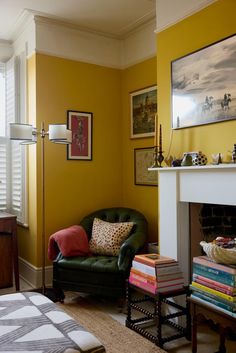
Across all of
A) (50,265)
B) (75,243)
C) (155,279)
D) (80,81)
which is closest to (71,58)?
(80,81)

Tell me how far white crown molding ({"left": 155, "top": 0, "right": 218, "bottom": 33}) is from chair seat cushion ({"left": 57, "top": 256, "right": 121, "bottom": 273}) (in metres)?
2.07

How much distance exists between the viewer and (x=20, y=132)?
10.2ft

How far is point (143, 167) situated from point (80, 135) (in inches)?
32.0

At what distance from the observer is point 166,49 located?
2.95 meters

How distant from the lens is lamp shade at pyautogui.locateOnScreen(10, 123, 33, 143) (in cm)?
310

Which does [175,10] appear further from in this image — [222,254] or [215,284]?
[215,284]

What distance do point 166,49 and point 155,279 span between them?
1.85 meters

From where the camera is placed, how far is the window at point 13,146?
4070 mm

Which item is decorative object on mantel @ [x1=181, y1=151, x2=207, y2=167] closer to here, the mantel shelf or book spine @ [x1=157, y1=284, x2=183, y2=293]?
the mantel shelf

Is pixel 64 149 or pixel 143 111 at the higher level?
pixel 143 111

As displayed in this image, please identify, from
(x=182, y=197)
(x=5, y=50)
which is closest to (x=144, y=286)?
(x=182, y=197)

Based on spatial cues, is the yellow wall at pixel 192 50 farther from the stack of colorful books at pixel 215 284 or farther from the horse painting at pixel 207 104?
the stack of colorful books at pixel 215 284

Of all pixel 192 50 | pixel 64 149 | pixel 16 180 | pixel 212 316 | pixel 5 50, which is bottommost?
pixel 212 316

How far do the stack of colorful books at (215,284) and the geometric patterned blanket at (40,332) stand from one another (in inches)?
35.6
